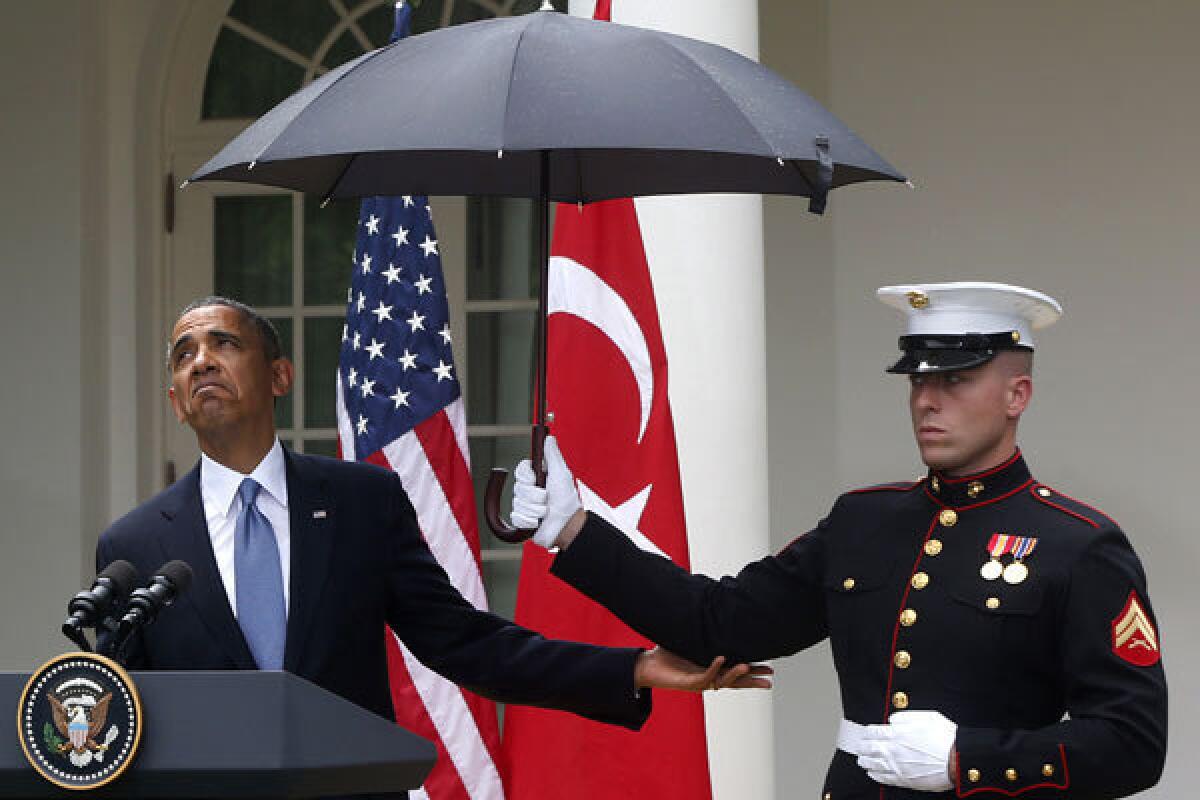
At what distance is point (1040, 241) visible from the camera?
5672mm

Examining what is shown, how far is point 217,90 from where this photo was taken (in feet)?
21.3

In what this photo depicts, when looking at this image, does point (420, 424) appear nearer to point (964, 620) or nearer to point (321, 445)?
point (964, 620)

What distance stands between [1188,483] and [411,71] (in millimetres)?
3457

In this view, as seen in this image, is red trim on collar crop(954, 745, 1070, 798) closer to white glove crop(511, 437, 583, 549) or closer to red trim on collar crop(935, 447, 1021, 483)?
red trim on collar crop(935, 447, 1021, 483)

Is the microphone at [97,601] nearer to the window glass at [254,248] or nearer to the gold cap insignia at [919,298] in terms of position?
the gold cap insignia at [919,298]

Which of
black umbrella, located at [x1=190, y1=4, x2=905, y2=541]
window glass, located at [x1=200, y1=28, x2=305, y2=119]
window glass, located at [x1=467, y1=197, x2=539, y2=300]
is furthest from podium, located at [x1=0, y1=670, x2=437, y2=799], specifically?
window glass, located at [x1=200, y1=28, x2=305, y2=119]

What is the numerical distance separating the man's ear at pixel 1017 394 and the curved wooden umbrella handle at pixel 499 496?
73 centimetres

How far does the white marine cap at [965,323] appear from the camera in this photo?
9.46ft

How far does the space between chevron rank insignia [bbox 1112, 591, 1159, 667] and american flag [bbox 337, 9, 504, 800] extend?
1932mm

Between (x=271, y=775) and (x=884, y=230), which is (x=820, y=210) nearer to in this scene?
(x=271, y=775)

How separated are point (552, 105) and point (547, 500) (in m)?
0.74

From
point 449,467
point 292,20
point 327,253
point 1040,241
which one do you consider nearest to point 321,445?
point 327,253

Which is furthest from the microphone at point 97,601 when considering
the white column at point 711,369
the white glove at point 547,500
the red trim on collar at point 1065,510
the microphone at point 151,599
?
the white column at point 711,369

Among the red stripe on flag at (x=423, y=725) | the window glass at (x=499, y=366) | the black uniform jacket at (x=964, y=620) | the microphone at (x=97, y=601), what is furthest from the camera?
the window glass at (x=499, y=366)
